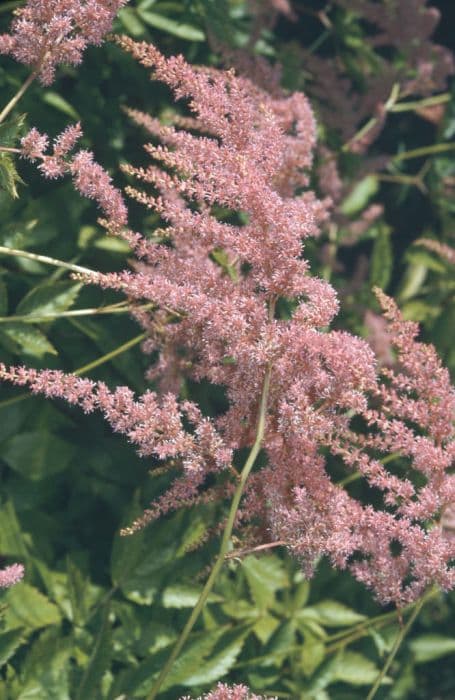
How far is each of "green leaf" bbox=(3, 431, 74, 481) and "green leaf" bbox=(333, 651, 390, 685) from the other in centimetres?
58

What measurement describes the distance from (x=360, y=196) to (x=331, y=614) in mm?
891

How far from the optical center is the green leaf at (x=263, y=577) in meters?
1.50

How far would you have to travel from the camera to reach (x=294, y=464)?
3.73 ft

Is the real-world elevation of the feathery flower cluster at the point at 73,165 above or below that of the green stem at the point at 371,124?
below

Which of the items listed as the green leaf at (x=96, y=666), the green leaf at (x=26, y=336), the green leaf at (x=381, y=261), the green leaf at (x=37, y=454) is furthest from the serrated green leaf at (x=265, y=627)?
the green leaf at (x=381, y=261)

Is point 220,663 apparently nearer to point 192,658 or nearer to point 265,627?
point 192,658

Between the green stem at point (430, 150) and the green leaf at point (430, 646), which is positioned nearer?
the green leaf at point (430, 646)

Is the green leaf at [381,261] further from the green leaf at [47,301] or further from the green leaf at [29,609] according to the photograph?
the green leaf at [29,609]

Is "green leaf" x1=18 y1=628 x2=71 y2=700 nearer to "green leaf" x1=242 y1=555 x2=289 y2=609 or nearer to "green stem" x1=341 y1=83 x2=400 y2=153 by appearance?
"green leaf" x1=242 y1=555 x2=289 y2=609

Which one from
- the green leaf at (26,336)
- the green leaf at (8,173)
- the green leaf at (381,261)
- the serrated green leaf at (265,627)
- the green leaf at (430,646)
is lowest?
the serrated green leaf at (265,627)

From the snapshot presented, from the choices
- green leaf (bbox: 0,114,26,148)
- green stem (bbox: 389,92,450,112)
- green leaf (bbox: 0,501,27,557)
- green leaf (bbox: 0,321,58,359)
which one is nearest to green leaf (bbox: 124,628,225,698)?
green leaf (bbox: 0,501,27,557)

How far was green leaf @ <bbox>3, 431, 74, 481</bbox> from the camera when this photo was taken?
57.6 inches

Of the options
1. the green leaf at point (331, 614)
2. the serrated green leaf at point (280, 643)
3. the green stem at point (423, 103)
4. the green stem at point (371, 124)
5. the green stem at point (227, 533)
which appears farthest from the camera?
the green stem at point (423, 103)

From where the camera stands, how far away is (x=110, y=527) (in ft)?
5.25
